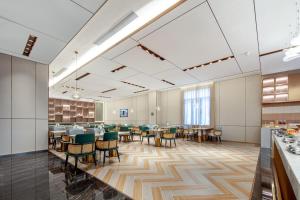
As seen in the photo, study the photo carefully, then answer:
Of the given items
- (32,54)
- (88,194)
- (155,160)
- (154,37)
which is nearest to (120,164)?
(155,160)

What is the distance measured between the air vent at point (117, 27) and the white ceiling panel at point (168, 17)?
43 centimetres

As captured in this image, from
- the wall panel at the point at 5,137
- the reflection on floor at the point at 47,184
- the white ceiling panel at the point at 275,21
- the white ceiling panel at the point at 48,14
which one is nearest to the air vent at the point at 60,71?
→ the wall panel at the point at 5,137

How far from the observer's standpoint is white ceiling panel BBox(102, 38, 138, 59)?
13.7 feet

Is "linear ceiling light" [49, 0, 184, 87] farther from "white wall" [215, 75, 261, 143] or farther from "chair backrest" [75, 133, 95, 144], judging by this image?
"white wall" [215, 75, 261, 143]

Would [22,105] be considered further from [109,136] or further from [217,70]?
[217,70]

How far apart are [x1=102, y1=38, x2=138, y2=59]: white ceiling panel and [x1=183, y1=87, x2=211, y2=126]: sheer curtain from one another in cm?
627

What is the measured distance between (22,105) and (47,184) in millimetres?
3771

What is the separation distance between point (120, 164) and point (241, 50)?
191 inches

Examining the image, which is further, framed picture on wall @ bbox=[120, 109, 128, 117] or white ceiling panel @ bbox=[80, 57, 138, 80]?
framed picture on wall @ bbox=[120, 109, 128, 117]

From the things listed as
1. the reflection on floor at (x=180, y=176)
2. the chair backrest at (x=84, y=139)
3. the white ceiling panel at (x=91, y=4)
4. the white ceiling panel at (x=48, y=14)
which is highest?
the white ceiling panel at (x=91, y=4)

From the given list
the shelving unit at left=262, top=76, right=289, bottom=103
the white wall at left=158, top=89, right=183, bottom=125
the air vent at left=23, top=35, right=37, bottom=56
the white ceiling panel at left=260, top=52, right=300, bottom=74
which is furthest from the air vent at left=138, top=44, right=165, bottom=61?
the white wall at left=158, top=89, right=183, bottom=125

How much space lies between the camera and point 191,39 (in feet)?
13.2

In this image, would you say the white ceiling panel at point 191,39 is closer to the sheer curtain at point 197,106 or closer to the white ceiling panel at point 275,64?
the white ceiling panel at point 275,64

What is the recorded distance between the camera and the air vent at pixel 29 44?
13.2ft
